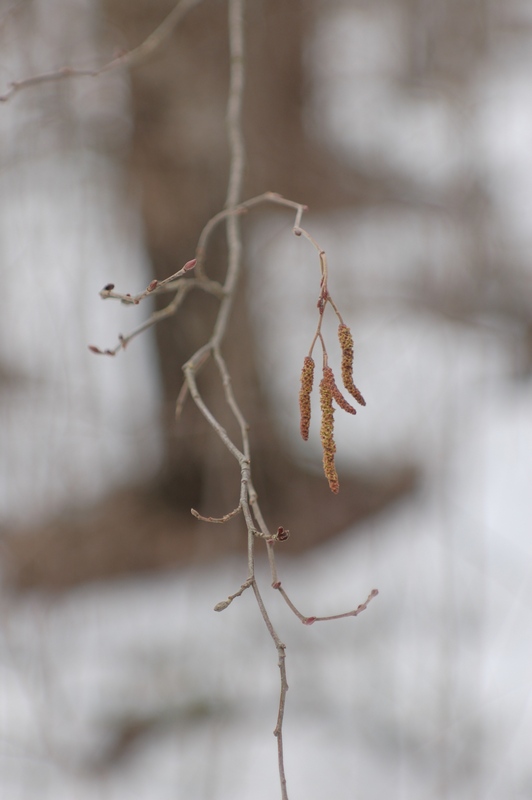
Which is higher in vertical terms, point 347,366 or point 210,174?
point 210,174

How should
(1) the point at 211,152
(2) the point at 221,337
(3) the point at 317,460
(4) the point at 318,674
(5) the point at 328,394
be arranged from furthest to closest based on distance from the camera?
(3) the point at 317,460 < (1) the point at 211,152 < (4) the point at 318,674 < (2) the point at 221,337 < (5) the point at 328,394

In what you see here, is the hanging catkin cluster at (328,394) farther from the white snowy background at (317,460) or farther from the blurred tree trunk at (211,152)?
the blurred tree trunk at (211,152)

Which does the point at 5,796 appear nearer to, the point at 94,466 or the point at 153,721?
the point at 153,721

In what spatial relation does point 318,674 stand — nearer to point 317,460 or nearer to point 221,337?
point 317,460

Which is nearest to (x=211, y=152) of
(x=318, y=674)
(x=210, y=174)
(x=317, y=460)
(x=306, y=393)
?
(x=210, y=174)

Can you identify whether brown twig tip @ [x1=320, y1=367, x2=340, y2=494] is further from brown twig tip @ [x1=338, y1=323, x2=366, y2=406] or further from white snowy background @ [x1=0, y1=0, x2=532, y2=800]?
white snowy background @ [x1=0, y1=0, x2=532, y2=800]

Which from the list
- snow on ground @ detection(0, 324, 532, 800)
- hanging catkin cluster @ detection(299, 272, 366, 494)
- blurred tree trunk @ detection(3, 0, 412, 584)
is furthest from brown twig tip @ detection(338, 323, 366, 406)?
blurred tree trunk @ detection(3, 0, 412, 584)
